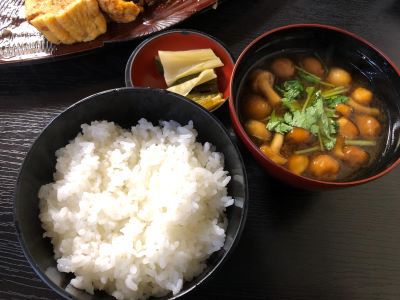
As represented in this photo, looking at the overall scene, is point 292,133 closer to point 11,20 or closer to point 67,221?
point 67,221

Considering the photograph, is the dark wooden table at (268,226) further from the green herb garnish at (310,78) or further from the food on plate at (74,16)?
the green herb garnish at (310,78)

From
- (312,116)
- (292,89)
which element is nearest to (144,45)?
(292,89)

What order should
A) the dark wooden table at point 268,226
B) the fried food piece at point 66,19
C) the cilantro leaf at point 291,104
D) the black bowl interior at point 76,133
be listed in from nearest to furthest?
the black bowl interior at point 76,133, the dark wooden table at point 268,226, the cilantro leaf at point 291,104, the fried food piece at point 66,19

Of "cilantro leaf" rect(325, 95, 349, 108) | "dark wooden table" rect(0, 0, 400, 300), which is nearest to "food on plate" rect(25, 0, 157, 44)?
"dark wooden table" rect(0, 0, 400, 300)

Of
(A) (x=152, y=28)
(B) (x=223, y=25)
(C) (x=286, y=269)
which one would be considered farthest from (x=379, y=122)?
(A) (x=152, y=28)

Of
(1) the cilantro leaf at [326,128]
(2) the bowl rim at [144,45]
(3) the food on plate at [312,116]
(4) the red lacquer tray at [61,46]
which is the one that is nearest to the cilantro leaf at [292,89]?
(3) the food on plate at [312,116]

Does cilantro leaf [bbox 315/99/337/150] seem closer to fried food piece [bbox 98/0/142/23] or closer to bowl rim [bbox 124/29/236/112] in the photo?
bowl rim [bbox 124/29/236/112]
